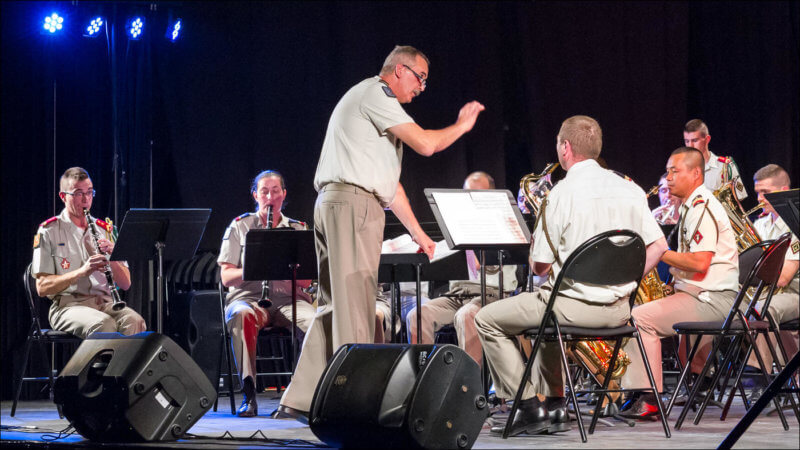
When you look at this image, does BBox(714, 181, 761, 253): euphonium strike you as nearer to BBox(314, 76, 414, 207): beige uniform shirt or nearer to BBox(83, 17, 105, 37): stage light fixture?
BBox(314, 76, 414, 207): beige uniform shirt

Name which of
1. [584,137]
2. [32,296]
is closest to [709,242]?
[584,137]

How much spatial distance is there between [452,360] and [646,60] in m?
Answer: 5.15

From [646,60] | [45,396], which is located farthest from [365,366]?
[646,60]

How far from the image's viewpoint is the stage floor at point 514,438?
3682 mm

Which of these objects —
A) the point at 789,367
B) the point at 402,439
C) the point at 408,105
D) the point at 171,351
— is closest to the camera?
the point at 789,367

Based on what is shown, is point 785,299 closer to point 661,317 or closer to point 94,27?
point 661,317

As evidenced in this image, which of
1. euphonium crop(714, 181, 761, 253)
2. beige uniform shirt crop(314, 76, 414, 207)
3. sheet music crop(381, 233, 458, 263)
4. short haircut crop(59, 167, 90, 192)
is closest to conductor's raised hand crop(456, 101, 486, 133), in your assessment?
beige uniform shirt crop(314, 76, 414, 207)

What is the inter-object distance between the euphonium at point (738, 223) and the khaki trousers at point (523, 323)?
2.14 m

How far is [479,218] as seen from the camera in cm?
421

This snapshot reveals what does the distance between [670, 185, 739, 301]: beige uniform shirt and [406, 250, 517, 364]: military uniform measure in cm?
135

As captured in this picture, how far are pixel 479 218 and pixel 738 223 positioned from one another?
7.86 ft

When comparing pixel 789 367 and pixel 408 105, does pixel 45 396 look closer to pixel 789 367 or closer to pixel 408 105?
pixel 408 105

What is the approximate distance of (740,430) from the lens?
2.93 m

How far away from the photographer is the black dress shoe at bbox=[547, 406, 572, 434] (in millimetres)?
4035
